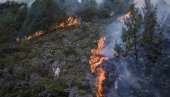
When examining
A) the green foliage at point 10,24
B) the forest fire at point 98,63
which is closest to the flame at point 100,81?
the forest fire at point 98,63

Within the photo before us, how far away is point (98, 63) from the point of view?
2847 cm

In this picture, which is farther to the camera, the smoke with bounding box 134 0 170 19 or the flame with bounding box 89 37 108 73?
the smoke with bounding box 134 0 170 19

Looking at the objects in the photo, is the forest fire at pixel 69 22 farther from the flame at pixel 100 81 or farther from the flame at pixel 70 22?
the flame at pixel 100 81

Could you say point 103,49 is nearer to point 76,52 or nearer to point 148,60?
point 76,52

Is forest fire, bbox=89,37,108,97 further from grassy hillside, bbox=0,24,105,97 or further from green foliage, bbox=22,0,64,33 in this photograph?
green foliage, bbox=22,0,64,33

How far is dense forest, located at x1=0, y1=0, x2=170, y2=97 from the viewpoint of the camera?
80.9ft

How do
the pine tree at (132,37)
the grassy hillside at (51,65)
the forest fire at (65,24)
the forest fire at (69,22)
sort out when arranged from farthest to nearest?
the forest fire at (69,22) → the forest fire at (65,24) → the pine tree at (132,37) → the grassy hillside at (51,65)

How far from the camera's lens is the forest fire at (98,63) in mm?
24491

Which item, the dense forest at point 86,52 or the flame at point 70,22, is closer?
the dense forest at point 86,52

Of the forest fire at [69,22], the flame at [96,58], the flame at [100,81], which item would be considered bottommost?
the flame at [100,81]

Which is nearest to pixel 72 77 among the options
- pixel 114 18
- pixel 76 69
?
pixel 76 69

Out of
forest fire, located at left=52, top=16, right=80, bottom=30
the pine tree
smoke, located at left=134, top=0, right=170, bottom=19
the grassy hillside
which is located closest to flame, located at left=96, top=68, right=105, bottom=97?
the grassy hillside

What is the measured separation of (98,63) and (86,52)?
12.9ft

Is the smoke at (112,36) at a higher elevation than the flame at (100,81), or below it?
higher
